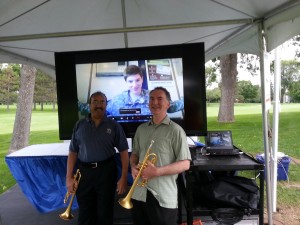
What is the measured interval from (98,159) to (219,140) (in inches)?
48.7

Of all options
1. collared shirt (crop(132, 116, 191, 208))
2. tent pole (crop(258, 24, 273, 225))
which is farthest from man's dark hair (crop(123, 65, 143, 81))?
tent pole (crop(258, 24, 273, 225))

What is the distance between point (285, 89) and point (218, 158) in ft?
109

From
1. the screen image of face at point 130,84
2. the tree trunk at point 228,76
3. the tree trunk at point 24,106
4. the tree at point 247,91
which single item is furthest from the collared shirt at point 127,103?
the tree at point 247,91

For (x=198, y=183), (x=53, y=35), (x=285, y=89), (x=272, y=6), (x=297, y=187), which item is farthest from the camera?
(x=285, y=89)

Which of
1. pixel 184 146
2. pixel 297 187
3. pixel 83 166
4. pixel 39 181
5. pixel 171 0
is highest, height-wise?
pixel 171 0

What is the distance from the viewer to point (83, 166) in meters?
2.79

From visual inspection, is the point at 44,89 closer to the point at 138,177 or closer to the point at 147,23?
the point at 147,23

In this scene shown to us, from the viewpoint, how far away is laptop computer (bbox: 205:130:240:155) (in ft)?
9.30

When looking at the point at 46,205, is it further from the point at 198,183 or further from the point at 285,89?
the point at 285,89

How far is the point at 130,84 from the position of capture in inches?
127

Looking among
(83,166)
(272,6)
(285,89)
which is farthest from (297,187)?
(285,89)

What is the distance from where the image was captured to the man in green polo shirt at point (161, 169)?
2.19 m

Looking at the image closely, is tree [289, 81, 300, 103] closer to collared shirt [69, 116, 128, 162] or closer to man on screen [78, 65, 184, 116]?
man on screen [78, 65, 184, 116]

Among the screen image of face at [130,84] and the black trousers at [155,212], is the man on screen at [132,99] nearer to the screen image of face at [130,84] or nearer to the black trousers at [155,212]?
the screen image of face at [130,84]
